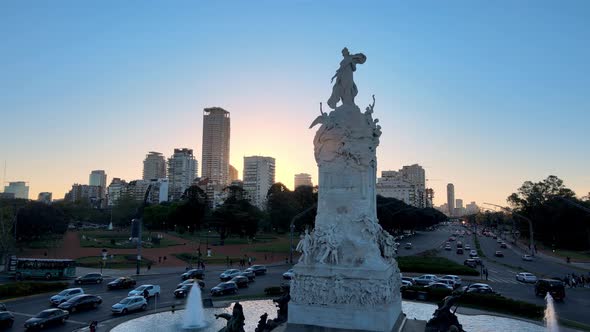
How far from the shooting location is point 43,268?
44500 mm

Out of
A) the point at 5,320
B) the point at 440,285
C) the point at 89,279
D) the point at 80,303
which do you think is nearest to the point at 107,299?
the point at 80,303

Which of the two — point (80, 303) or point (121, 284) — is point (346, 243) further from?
point (121, 284)

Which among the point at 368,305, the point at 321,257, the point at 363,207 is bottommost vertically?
the point at 368,305

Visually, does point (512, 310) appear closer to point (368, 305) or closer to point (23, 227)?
point (368, 305)

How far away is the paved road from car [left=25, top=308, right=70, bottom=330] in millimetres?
411

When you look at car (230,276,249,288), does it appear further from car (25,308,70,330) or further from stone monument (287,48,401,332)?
stone monument (287,48,401,332)

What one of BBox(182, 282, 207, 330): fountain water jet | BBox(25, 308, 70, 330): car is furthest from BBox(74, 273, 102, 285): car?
BBox(182, 282, 207, 330): fountain water jet

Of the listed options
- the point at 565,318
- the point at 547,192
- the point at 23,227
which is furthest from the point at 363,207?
the point at 547,192

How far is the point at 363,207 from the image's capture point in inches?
787

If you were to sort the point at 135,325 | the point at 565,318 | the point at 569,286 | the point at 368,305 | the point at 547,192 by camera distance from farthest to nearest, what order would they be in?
1. the point at 547,192
2. the point at 569,286
3. the point at 565,318
4. the point at 135,325
5. the point at 368,305

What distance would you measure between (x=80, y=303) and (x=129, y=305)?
3.85m

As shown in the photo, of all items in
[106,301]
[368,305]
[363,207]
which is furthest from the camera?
[106,301]

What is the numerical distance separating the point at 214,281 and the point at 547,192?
77.9 meters

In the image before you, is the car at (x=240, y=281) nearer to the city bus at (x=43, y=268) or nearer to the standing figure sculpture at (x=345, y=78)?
the city bus at (x=43, y=268)
